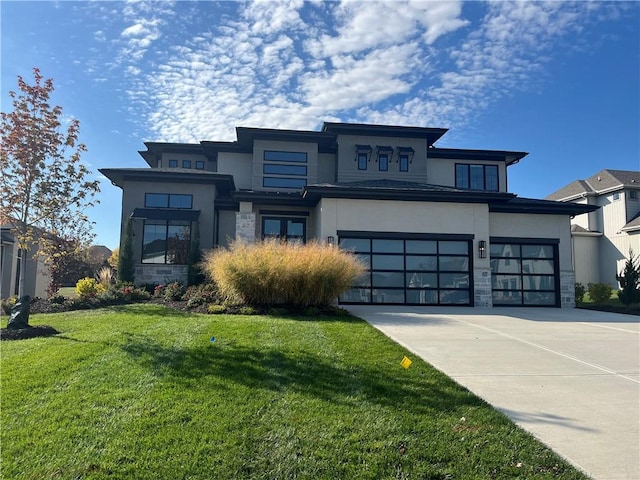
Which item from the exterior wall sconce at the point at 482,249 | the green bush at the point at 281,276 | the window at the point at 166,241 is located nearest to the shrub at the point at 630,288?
the exterior wall sconce at the point at 482,249

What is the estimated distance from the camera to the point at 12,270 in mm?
16219

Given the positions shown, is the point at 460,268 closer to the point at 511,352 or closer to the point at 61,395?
the point at 511,352

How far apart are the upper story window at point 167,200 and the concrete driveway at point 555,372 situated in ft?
34.3

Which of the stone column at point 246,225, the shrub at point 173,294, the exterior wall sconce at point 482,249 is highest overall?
the stone column at point 246,225

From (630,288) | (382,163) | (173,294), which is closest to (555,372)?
(173,294)

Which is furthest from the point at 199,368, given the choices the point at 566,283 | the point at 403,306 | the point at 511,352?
the point at 566,283

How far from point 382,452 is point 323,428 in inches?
24.4

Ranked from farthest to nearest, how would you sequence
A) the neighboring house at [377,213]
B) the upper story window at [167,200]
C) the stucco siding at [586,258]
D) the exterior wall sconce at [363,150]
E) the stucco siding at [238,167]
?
the stucco siding at [586,258] < the stucco siding at [238,167] < the exterior wall sconce at [363,150] < the upper story window at [167,200] < the neighboring house at [377,213]

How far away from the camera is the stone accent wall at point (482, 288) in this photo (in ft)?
50.6

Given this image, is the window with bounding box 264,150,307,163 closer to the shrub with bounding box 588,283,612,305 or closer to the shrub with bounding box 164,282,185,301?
the shrub with bounding box 164,282,185,301

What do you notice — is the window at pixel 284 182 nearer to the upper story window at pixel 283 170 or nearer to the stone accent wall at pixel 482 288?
the upper story window at pixel 283 170

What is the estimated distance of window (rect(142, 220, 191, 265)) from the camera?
17.4 m

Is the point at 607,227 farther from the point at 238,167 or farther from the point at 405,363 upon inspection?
the point at 405,363

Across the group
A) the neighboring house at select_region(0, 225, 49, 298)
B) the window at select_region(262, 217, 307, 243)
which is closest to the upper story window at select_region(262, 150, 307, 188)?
the window at select_region(262, 217, 307, 243)
